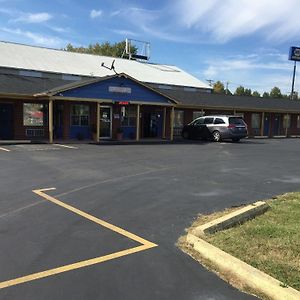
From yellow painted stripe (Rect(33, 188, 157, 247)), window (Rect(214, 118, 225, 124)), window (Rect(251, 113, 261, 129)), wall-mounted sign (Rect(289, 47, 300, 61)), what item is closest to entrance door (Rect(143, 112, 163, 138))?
window (Rect(214, 118, 225, 124))

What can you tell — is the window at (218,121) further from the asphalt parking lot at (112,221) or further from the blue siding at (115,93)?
the asphalt parking lot at (112,221)

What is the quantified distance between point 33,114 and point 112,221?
19142mm

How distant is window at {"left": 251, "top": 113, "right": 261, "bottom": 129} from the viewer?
36812mm

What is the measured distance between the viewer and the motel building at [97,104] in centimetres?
2384

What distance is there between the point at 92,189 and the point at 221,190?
292 cm

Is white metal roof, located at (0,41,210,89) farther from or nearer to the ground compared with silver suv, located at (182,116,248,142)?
farther from the ground

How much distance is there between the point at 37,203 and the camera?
8.02m

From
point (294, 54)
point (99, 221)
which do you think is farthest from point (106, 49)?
point (99, 221)

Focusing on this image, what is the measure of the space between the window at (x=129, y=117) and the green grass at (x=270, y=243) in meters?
20.8

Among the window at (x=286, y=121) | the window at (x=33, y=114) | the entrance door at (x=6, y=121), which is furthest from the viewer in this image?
the window at (x=286, y=121)

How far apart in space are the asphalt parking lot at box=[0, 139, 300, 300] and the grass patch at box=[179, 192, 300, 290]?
57 cm

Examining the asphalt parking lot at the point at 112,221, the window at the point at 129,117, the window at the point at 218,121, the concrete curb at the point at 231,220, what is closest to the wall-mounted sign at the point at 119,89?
the window at the point at 129,117

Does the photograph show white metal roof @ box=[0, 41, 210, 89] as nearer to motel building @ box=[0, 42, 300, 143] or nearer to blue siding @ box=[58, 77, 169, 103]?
motel building @ box=[0, 42, 300, 143]

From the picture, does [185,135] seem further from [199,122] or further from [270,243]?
[270,243]
